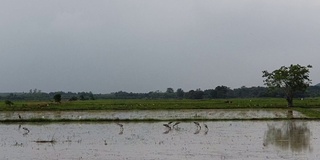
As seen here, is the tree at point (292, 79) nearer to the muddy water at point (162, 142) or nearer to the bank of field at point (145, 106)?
the bank of field at point (145, 106)

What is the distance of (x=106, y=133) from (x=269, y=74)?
28769 mm

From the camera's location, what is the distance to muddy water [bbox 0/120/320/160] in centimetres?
A: 1398

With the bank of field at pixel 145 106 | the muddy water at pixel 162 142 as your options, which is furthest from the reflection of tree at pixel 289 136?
the bank of field at pixel 145 106

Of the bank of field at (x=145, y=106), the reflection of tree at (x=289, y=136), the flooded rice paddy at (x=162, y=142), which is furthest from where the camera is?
the bank of field at (x=145, y=106)

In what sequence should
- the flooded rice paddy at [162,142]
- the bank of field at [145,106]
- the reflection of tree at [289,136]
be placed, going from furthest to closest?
1. the bank of field at [145,106]
2. the reflection of tree at [289,136]
3. the flooded rice paddy at [162,142]

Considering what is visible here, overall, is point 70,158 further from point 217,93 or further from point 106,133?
point 217,93

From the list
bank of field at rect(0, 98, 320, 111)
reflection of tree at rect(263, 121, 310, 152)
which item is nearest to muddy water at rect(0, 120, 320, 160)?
reflection of tree at rect(263, 121, 310, 152)

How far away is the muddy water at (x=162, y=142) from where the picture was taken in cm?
1398

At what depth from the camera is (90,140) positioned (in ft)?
58.7

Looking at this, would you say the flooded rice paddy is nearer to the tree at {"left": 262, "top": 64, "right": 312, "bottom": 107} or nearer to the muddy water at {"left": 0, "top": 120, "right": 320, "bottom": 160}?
the muddy water at {"left": 0, "top": 120, "right": 320, "bottom": 160}

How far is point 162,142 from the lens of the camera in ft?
55.5

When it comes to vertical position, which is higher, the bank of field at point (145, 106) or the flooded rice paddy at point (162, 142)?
the bank of field at point (145, 106)

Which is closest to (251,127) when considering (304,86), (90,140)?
(90,140)

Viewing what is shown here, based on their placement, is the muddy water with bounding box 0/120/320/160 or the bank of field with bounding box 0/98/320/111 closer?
the muddy water with bounding box 0/120/320/160
